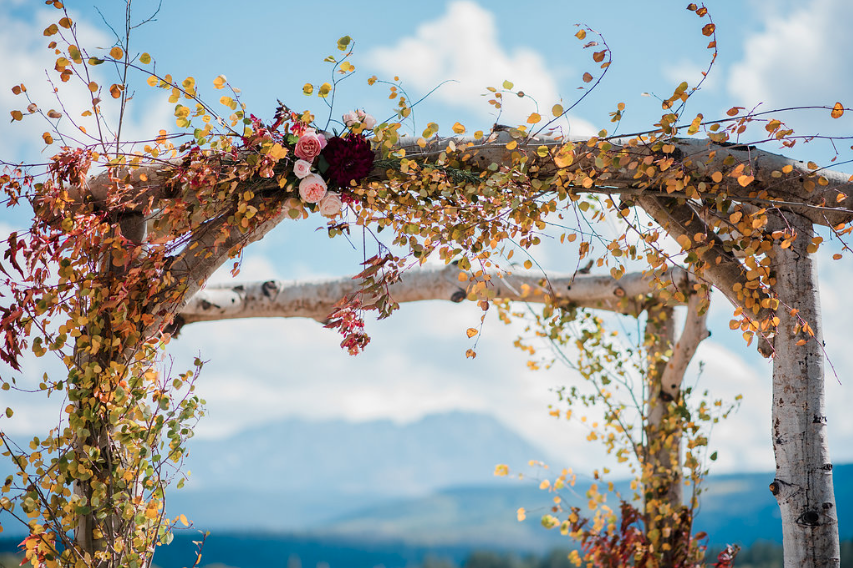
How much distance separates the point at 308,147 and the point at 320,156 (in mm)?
76

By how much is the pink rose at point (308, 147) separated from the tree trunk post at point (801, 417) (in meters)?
1.57

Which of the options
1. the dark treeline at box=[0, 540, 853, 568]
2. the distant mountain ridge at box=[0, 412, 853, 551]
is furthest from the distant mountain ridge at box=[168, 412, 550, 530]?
the dark treeline at box=[0, 540, 853, 568]

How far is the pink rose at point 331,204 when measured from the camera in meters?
2.17

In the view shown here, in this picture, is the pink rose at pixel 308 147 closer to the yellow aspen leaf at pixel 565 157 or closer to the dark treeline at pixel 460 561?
the yellow aspen leaf at pixel 565 157

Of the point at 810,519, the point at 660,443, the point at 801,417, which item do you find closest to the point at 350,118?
the point at 801,417

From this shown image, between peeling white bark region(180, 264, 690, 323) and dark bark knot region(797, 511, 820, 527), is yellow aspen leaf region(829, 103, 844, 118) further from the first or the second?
peeling white bark region(180, 264, 690, 323)

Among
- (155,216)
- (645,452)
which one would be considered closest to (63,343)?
(155,216)

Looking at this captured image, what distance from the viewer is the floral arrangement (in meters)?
2.14

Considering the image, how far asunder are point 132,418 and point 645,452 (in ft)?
9.93

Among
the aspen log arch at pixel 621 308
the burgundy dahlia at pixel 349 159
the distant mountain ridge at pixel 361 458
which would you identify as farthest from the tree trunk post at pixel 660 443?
the distant mountain ridge at pixel 361 458

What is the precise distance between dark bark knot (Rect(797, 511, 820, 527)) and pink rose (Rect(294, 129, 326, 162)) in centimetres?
199

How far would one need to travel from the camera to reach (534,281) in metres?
4.31

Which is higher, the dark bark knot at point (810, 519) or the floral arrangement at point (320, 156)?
the floral arrangement at point (320, 156)

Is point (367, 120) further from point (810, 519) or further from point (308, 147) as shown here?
point (810, 519)
